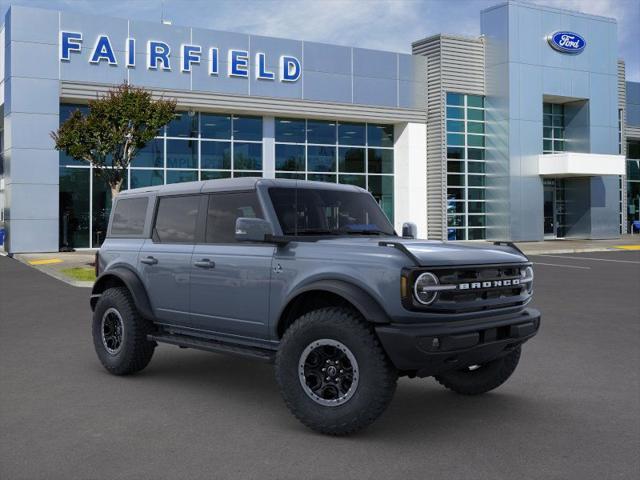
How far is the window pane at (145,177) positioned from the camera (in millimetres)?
27359

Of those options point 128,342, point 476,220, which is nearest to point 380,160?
point 476,220

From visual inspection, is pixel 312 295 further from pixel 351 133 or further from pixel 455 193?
pixel 455 193

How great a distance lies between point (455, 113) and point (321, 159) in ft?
22.7

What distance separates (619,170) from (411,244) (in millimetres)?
33301

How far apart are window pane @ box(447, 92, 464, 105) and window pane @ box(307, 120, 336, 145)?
567 centimetres

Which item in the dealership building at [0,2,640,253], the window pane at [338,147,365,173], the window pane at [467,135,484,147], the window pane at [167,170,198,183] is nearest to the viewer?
the dealership building at [0,2,640,253]

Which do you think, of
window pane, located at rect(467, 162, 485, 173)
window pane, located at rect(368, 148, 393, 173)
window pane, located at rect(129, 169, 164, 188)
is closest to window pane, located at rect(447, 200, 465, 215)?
window pane, located at rect(467, 162, 485, 173)

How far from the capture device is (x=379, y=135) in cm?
3338

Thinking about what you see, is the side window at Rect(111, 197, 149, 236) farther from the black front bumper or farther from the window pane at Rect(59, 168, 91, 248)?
the window pane at Rect(59, 168, 91, 248)

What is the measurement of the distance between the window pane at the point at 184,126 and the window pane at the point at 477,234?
14.0 m

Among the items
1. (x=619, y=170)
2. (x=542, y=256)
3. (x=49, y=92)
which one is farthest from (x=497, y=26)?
(x=49, y=92)

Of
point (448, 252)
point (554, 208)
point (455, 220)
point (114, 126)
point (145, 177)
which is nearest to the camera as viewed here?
point (448, 252)

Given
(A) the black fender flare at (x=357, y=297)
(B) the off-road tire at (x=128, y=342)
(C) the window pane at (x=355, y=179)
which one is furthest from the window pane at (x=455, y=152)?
(A) the black fender flare at (x=357, y=297)

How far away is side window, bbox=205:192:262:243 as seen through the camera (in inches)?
236
